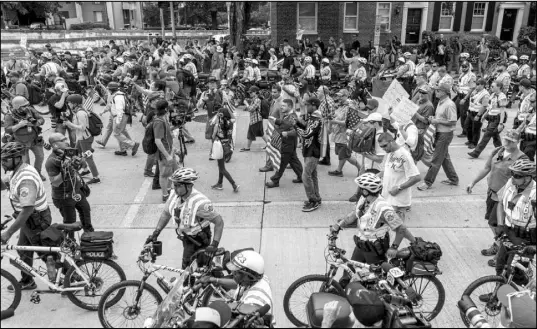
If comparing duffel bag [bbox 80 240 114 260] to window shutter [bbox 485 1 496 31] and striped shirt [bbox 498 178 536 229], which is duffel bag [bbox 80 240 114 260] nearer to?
striped shirt [bbox 498 178 536 229]

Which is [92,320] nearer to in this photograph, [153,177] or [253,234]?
[253,234]

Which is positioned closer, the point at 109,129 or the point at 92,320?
the point at 92,320

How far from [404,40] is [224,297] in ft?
74.0

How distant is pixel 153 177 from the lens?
866 centimetres

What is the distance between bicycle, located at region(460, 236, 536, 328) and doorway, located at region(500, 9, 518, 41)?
2296cm

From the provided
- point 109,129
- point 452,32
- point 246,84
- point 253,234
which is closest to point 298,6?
Answer: point 452,32

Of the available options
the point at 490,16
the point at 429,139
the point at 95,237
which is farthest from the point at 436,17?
the point at 95,237

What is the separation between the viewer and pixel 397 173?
5.82 m

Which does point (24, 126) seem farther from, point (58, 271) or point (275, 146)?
point (275, 146)

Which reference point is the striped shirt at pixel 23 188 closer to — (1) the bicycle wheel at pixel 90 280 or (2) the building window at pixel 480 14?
(1) the bicycle wheel at pixel 90 280

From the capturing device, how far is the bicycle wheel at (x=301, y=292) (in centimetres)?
460

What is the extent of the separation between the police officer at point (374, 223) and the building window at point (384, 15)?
20691mm

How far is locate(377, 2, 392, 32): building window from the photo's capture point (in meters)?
23.5

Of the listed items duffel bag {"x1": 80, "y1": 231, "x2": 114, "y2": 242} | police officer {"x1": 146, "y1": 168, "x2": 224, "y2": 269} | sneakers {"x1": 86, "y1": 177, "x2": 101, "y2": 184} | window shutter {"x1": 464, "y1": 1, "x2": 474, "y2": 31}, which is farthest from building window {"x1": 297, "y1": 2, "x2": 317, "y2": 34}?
duffel bag {"x1": 80, "y1": 231, "x2": 114, "y2": 242}
